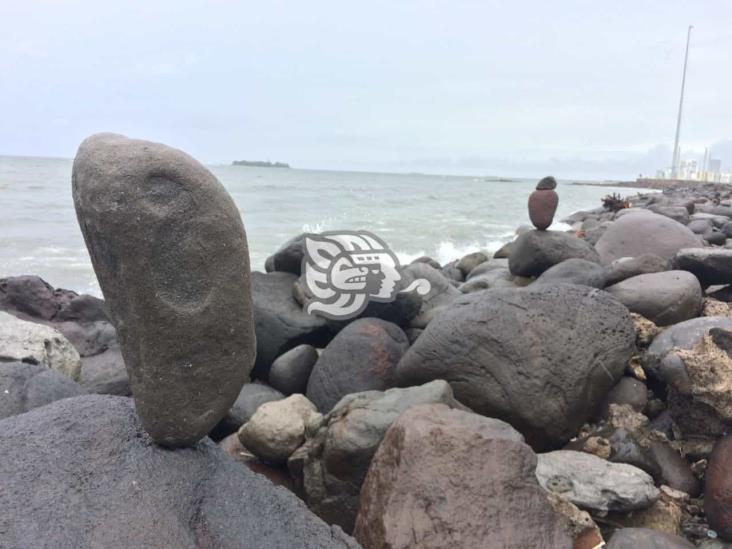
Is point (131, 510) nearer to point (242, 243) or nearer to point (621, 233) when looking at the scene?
point (242, 243)

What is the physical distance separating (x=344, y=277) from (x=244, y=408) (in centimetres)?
195

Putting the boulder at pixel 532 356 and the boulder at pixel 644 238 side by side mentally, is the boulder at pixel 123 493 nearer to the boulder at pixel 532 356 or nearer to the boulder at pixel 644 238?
the boulder at pixel 532 356

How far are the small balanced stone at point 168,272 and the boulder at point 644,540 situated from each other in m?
1.88

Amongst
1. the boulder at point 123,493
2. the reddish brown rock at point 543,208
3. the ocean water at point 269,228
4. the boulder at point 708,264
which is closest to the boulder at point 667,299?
the boulder at point 708,264

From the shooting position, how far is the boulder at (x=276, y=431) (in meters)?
3.57

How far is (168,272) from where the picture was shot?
214cm

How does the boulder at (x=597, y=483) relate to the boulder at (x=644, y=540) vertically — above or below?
above

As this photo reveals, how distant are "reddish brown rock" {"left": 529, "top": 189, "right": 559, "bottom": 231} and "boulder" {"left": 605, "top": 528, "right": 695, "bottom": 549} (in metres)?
4.41

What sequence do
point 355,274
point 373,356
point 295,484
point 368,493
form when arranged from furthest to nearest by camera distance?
point 355,274, point 373,356, point 295,484, point 368,493

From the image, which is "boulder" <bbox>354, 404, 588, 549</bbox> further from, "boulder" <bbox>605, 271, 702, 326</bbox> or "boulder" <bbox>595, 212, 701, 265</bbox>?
"boulder" <bbox>595, 212, 701, 265</bbox>

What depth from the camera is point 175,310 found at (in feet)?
7.13

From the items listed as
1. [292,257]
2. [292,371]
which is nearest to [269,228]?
[292,257]

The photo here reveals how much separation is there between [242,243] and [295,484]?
1.86 m

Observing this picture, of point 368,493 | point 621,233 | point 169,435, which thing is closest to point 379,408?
point 368,493
